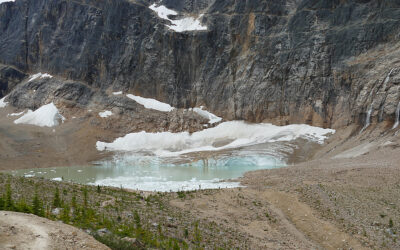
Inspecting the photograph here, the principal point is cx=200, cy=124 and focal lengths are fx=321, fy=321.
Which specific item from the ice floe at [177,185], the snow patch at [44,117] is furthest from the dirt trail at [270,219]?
the snow patch at [44,117]

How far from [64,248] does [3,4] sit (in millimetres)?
109632

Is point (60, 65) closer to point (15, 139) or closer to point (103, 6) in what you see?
point (103, 6)

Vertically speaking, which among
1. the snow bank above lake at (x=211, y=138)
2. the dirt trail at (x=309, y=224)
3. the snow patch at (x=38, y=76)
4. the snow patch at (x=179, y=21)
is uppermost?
the snow patch at (x=179, y=21)

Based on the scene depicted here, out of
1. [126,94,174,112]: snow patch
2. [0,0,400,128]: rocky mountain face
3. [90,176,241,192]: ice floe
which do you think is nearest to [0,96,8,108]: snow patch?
[0,0,400,128]: rocky mountain face

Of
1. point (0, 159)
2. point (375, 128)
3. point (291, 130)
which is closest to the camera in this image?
Result: point (375, 128)

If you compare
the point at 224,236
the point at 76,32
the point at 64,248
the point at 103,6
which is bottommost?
the point at 224,236

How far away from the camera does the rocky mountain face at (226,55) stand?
51.9 m

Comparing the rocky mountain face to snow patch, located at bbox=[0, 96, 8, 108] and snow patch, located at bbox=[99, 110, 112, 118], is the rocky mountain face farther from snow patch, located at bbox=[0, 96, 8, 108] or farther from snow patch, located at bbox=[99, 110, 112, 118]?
snow patch, located at bbox=[99, 110, 112, 118]

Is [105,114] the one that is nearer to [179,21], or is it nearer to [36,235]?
[179,21]

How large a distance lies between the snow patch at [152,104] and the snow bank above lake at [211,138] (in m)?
8.13

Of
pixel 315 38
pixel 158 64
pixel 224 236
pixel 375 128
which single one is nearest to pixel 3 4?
pixel 158 64

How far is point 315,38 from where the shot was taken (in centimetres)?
5794

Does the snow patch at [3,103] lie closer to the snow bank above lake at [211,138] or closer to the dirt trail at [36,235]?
the snow bank above lake at [211,138]

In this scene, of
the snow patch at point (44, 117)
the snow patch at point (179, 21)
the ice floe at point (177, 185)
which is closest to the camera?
the ice floe at point (177, 185)
